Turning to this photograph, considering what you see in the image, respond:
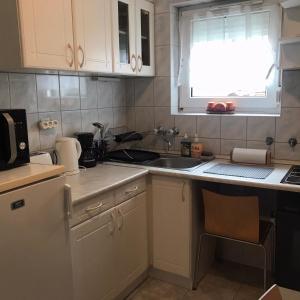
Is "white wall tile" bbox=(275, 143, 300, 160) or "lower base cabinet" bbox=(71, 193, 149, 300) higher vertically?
"white wall tile" bbox=(275, 143, 300, 160)

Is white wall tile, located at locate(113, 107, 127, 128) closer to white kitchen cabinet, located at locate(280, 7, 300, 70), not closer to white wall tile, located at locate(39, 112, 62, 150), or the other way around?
white wall tile, located at locate(39, 112, 62, 150)

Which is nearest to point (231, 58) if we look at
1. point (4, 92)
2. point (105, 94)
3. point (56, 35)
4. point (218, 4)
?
point (218, 4)

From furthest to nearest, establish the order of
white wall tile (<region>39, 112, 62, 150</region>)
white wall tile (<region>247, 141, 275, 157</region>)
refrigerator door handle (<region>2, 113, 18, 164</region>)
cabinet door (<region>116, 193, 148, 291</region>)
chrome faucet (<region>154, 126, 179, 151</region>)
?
chrome faucet (<region>154, 126, 179, 151</region>)
white wall tile (<region>247, 141, 275, 157</region>)
white wall tile (<region>39, 112, 62, 150</region>)
cabinet door (<region>116, 193, 148, 291</region>)
refrigerator door handle (<region>2, 113, 18, 164</region>)

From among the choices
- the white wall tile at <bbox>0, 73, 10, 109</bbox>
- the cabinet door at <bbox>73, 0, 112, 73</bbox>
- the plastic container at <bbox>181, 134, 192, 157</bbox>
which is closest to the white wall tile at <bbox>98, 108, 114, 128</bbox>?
the cabinet door at <bbox>73, 0, 112, 73</bbox>

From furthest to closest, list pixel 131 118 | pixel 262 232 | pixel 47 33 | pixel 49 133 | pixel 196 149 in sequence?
pixel 131 118 → pixel 196 149 → pixel 49 133 → pixel 262 232 → pixel 47 33

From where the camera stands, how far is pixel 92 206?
1827mm

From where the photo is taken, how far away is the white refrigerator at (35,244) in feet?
4.30

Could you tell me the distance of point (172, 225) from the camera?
89.6 inches

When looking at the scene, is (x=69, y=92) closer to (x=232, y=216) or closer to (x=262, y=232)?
(x=232, y=216)

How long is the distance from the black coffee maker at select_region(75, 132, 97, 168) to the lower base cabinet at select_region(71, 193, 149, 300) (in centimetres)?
44

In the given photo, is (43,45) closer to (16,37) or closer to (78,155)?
(16,37)

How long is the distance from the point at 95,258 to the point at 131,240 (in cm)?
36

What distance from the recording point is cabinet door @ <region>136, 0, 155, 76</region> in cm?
252

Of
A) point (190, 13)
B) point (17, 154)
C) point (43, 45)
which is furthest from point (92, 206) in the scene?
point (190, 13)
